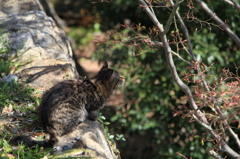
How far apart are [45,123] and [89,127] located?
1.81ft

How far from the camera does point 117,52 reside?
6695 millimetres

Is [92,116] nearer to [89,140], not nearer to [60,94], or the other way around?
[60,94]

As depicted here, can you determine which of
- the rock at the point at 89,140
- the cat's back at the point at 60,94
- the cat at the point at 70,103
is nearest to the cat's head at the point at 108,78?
the cat at the point at 70,103

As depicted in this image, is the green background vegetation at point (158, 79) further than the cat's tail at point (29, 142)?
Yes

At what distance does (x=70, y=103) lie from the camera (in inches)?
158

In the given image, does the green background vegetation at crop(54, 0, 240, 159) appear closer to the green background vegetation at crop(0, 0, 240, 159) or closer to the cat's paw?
the green background vegetation at crop(0, 0, 240, 159)

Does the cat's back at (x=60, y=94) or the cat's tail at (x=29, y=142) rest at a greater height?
the cat's back at (x=60, y=94)

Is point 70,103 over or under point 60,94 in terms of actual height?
under

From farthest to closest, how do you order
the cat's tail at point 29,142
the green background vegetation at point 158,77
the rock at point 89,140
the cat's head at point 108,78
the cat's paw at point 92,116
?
the green background vegetation at point 158,77 < the cat's head at point 108,78 < the cat's paw at point 92,116 < the cat's tail at point 29,142 < the rock at point 89,140

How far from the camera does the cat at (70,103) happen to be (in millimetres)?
3717

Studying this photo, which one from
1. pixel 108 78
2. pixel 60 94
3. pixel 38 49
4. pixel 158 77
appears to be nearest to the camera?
pixel 60 94

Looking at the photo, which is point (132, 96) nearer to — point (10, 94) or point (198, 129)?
point (198, 129)

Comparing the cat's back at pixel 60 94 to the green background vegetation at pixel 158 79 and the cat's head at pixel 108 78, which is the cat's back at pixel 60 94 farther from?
the green background vegetation at pixel 158 79

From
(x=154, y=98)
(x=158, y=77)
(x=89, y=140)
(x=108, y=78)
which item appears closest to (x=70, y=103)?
(x=89, y=140)
